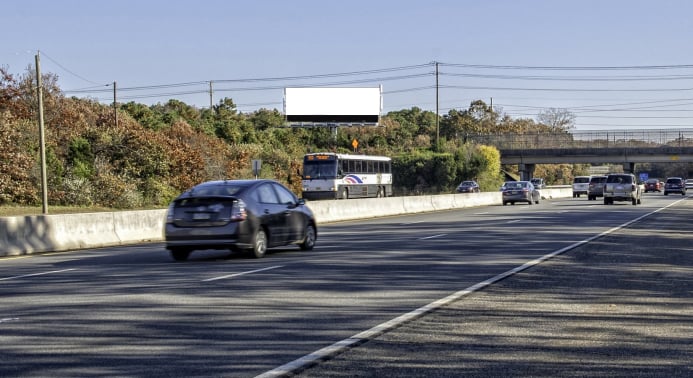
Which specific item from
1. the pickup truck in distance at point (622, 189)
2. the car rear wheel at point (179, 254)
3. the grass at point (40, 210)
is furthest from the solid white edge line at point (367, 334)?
the pickup truck in distance at point (622, 189)

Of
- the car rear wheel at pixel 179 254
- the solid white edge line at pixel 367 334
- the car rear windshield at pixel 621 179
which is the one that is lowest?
the solid white edge line at pixel 367 334

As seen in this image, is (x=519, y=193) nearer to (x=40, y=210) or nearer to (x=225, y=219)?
(x=40, y=210)

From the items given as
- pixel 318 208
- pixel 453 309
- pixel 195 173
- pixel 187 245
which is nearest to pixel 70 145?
pixel 195 173

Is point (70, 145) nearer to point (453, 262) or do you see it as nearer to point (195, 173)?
point (195, 173)

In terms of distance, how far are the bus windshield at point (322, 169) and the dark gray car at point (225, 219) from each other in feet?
126

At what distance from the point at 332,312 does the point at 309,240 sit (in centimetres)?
934

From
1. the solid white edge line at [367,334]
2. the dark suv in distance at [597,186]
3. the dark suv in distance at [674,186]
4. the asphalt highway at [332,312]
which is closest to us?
the solid white edge line at [367,334]

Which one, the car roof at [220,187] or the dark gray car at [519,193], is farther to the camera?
the dark gray car at [519,193]

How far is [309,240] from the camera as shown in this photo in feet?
65.2

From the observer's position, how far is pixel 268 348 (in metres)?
8.29

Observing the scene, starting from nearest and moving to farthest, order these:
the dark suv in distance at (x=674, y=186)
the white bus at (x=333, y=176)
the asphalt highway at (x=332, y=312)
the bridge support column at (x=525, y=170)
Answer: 1. the asphalt highway at (x=332, y=312)
2. the white bus at (x=333, y=176)
3. the dark suv in distance at (x=674, y=186)
4. the bridge support column at (x=525, y=170)

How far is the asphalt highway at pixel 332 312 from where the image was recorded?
303 inches

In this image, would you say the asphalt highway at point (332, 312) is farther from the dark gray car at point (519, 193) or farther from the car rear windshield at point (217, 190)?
the dark gray car at point (519, 193)

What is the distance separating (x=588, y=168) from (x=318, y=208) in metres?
125
